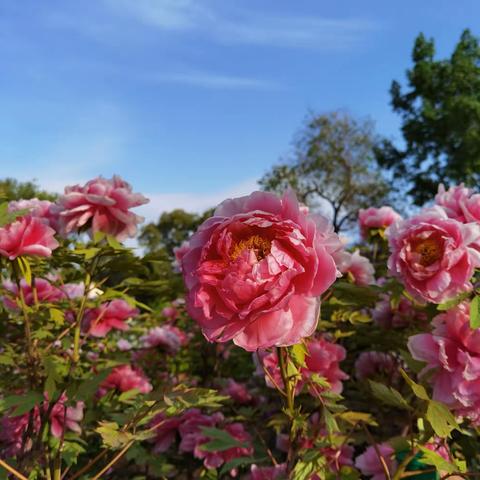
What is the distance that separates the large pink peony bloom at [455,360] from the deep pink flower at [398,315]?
728 mm

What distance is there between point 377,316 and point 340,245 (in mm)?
1276

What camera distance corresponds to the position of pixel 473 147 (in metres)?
21.0

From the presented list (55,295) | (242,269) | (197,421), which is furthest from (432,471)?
(55,295)

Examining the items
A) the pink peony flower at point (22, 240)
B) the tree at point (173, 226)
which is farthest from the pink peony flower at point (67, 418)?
the tree at point (173, 226)

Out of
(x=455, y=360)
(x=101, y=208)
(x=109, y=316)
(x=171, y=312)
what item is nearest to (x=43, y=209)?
(x=101, y=208)

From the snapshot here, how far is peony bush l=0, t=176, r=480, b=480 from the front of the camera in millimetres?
945

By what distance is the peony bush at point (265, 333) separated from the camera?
37.2 inches

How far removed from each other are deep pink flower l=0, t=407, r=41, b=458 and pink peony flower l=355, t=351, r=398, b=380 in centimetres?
119

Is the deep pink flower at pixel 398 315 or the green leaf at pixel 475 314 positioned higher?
the deep pink flower at pixel 398 315

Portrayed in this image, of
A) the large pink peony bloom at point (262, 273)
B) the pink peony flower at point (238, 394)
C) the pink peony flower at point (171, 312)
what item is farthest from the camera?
the pink peony flower at point (171, 312)

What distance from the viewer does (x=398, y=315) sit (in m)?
2.13

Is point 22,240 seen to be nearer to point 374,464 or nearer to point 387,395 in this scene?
point 387,395

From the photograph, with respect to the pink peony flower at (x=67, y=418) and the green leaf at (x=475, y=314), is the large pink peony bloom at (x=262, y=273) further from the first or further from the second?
the pink peony flower at (x=67, y=418)

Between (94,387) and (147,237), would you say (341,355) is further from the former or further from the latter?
(147,237)
